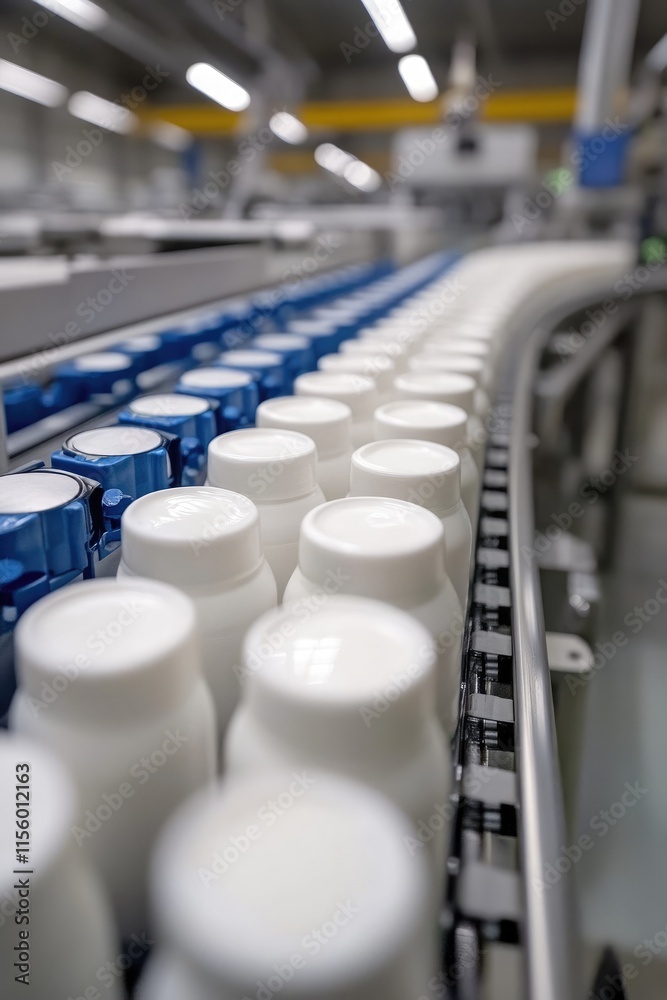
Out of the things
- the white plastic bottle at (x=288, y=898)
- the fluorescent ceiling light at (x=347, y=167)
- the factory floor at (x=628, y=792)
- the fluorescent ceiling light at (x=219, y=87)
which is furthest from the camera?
the fluorescent ceiling light at (x=347, y=167)

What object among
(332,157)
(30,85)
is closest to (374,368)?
(30,85)

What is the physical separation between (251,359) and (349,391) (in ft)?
0.85

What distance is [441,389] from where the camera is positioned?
79 centimetres

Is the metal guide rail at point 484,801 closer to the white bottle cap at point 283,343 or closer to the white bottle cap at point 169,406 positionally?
the white bottle cap at point 169,406

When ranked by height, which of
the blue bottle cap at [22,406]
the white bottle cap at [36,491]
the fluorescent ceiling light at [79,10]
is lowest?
the blue bottle cap at [22,406]

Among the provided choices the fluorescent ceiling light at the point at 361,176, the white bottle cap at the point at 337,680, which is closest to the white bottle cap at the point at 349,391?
the white bottle cap at the point at 337,680

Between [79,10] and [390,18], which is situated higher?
[390,18]

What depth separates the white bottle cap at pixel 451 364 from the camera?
93 cm

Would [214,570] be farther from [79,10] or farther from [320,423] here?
[79,10]

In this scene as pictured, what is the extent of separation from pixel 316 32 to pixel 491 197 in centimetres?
454

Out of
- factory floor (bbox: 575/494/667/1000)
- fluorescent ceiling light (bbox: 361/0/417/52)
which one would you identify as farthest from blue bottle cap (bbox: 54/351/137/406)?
fluorescent ceiling light (bbox: 361/0/417/52)

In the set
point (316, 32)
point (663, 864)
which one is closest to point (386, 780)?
point (663, 864)

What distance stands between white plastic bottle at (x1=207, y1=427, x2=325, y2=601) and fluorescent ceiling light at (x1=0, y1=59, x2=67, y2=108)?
23.0 ft

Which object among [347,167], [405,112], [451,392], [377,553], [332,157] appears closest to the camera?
[377,553]
